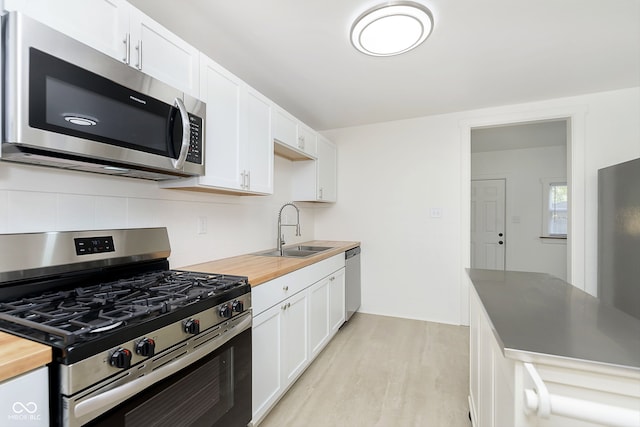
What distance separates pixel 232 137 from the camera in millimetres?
1878

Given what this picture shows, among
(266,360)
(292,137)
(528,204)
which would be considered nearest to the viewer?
(266,360)

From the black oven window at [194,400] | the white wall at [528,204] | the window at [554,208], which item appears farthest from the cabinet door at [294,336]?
the window at [554,208]

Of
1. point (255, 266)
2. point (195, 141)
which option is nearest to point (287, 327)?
point (255, 266)

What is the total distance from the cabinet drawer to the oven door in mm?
175

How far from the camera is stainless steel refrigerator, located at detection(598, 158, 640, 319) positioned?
7.02 feet

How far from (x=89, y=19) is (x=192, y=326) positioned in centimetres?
125

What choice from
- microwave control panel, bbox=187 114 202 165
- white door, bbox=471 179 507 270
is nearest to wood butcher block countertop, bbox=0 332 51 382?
microwave control panel, bbox=187 114 202 165

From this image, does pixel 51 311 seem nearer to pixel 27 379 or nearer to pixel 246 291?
pixel 27 379

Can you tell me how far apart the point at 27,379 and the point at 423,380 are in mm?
2283

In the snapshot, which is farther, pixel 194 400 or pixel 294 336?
pixel 294 336

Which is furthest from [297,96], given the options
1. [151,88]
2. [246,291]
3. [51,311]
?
[51,311]

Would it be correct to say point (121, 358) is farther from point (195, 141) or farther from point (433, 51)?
point (433, 51)

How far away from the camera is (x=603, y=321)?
95cm

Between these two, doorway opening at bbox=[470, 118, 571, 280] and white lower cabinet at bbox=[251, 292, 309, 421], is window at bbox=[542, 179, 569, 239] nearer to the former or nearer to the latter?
doorway opening at bbox=[470, 118, 571, 280]
